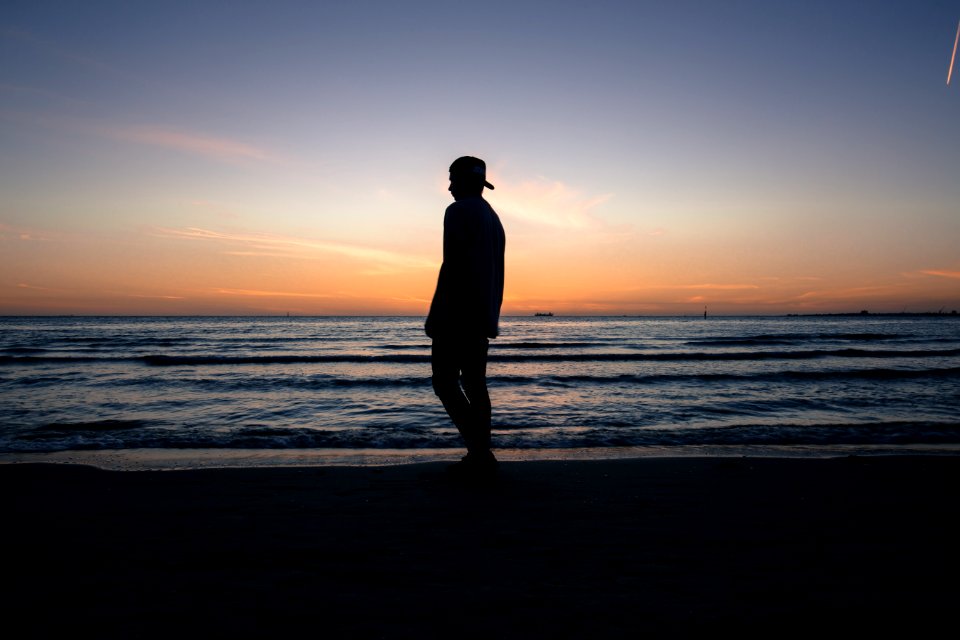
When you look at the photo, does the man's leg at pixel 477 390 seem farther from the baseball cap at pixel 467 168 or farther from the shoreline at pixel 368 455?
the baseball cap at pixel 467 168

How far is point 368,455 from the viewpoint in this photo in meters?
4.72

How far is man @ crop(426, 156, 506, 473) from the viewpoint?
3467mm

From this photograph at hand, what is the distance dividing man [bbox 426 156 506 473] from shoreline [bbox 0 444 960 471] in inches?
33.2

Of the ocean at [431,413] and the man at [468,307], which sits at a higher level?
the man at [468,307]

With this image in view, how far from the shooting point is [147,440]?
545 cm

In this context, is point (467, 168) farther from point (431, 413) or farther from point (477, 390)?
point (431, 413)

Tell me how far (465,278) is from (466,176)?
81 centimetres

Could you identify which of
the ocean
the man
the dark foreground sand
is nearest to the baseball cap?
the man

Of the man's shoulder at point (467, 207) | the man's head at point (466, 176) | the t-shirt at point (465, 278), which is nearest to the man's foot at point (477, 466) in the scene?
the t-shirt at point (465, 278)

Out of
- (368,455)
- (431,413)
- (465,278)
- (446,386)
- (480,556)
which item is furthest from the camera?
(431,413)

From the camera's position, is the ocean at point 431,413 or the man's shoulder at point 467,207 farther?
the ocean at point 431,413

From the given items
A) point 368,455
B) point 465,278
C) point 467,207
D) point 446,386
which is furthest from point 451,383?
point 368,455

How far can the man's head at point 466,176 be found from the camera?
3.65 metres

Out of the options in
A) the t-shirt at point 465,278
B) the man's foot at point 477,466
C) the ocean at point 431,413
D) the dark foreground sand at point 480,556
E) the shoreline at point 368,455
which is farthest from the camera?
the ocean at point 431,413
